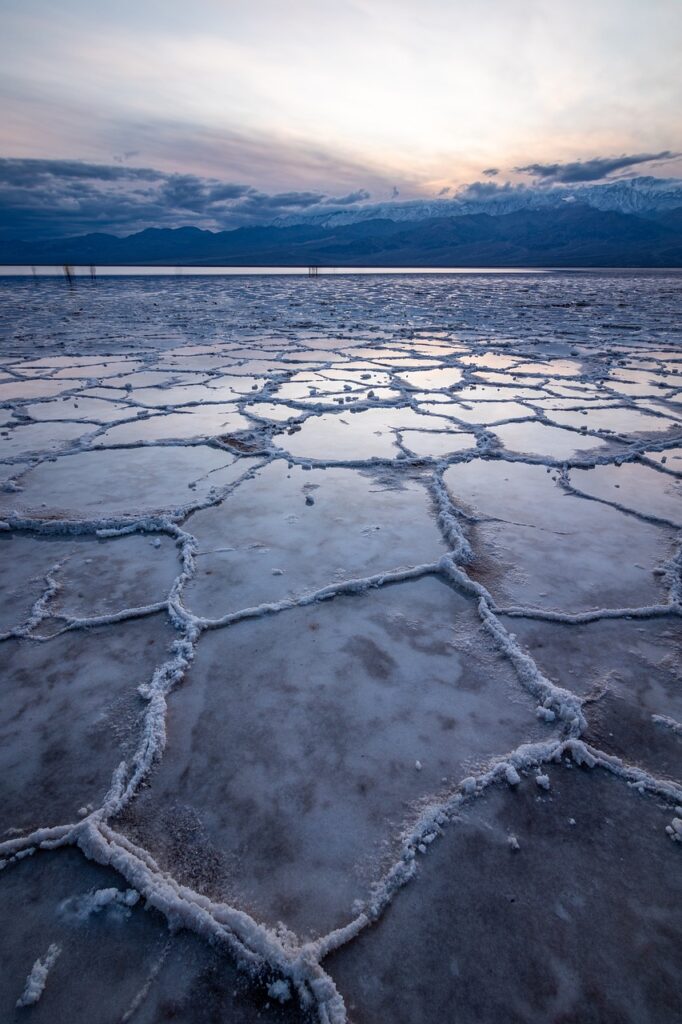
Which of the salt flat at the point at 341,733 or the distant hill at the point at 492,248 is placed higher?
the distant hill at the point at 492,248

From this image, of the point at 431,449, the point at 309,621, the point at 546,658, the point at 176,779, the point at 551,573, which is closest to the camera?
the point at 176,779

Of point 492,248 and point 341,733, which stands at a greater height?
point 492,248

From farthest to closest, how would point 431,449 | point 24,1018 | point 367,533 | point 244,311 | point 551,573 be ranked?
1. point 244,311
2. point 431,449
3. point 367,533
4. point 551,573
5. point 24,1018

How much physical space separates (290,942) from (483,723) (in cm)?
91

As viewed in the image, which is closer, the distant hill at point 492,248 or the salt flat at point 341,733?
the salt flat at point 341,733

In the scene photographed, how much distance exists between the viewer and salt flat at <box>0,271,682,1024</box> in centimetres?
119

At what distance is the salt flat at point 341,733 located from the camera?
3.92 ft

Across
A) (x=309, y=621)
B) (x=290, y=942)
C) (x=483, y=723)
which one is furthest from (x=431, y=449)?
(x=290, y=942)

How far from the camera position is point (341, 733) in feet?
5.82

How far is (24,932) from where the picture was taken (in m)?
1.25

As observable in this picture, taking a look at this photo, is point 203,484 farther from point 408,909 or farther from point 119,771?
point 408,909

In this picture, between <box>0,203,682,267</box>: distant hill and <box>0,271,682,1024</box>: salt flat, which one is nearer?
<box>0,271,682,1024</box>: salt flat

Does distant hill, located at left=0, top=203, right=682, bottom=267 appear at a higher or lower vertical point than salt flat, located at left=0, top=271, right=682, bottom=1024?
higher

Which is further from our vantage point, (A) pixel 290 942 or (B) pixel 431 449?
(B) pixel 431 449
